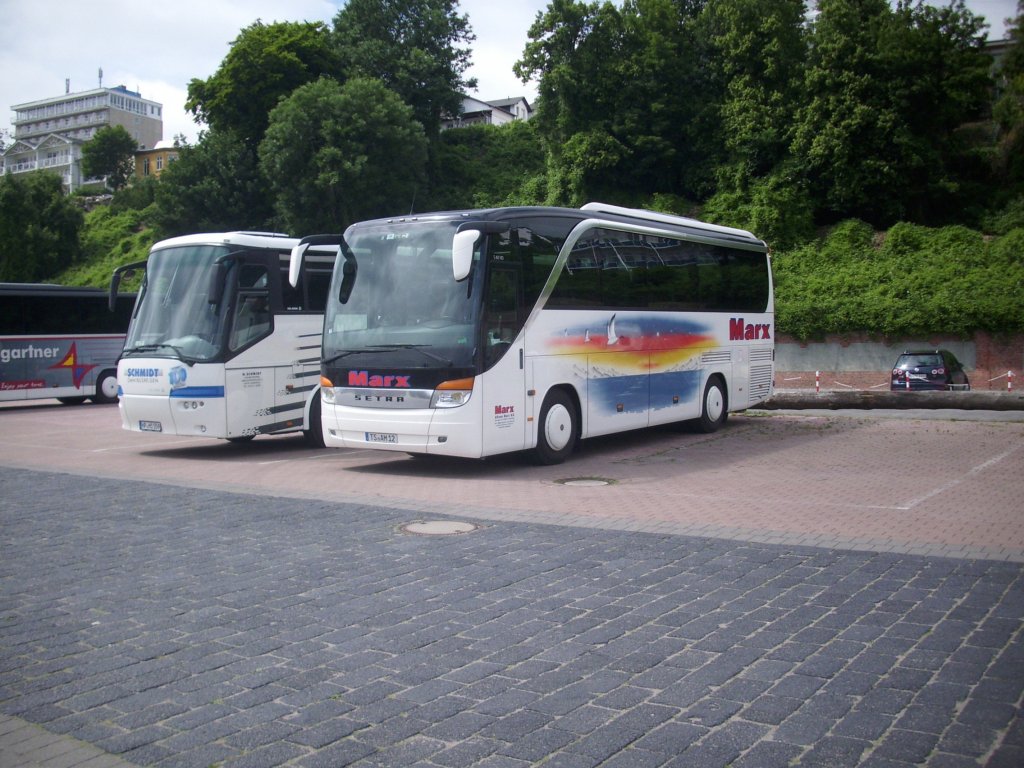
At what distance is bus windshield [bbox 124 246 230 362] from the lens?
14.8 metres

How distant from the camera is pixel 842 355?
40.1m

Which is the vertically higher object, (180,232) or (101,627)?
(180,232)

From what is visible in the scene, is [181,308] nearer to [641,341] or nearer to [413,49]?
[641,341]

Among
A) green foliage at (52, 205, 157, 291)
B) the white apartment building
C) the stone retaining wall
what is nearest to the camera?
the stone retaining wall

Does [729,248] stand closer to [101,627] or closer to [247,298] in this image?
[247,298]

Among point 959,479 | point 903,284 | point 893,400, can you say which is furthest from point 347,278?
point 903,284

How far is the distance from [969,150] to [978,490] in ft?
142

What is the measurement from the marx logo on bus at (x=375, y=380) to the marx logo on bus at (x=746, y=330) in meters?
8.20

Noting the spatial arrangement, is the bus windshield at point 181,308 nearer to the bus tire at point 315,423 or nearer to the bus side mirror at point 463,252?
the bus tire at point 315,423

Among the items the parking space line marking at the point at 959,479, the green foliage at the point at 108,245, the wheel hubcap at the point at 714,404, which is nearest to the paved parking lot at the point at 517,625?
the parking space line marking at the point at 959,479

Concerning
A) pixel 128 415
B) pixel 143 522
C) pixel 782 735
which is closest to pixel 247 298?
pixel 128 415

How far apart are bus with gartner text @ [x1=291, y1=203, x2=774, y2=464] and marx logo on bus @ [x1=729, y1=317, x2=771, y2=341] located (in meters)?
2.64

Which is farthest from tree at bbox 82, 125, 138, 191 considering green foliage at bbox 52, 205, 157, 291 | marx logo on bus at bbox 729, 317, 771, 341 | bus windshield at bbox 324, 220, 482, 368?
bus windshield at bbox 324, 220, 482, 368

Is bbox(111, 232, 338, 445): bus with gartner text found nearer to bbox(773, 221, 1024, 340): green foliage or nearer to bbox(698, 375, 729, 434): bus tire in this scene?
bbox(698, 375, 729, 434): bus tire
